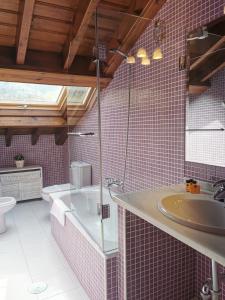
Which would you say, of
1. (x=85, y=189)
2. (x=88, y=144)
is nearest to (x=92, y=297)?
(x=85, y=189)

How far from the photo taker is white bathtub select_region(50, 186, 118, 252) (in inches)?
71.1

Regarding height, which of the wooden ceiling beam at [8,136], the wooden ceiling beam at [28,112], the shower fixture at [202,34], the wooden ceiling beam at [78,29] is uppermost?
the wooden ceiling beam at [78,29]

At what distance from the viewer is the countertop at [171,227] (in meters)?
0.86

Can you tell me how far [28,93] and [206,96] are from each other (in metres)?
2.79

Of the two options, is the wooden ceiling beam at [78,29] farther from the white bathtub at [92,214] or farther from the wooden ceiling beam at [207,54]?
the white bathtub at [92,214]

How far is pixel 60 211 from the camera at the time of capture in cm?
262

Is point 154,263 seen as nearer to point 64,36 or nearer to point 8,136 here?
point 64,36

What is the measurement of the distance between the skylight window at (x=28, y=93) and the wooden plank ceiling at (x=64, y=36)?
0.82m

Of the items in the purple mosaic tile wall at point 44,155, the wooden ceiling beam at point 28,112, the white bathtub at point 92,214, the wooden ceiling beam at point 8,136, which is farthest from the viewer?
the purple mosaic tile wall at point 44,155

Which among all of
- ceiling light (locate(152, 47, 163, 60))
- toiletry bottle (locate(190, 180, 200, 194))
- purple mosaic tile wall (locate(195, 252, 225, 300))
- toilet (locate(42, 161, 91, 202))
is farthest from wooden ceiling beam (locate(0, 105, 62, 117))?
purple mosaic tile wall (locate(195, 252, 225, 300))

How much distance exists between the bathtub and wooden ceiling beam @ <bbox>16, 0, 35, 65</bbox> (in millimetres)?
1580

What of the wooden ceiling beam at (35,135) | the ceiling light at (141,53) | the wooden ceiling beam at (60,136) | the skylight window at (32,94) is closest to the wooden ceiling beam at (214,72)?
the ceiling light at (141,53)

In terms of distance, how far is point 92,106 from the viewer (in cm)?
276

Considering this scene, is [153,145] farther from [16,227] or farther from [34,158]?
[34,158]
